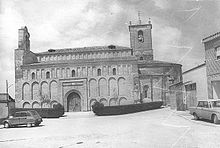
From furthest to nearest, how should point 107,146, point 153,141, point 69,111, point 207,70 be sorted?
point 69,111 → point 207,70 → point 153,141 → point 107,146

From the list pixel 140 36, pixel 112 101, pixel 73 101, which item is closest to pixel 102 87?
pixel 112 101

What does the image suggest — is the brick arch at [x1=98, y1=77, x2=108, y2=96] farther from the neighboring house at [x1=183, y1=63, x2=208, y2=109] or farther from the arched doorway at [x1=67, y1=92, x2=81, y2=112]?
the neighboring house at [x1=183, y1=63, x2=208, y2=109]

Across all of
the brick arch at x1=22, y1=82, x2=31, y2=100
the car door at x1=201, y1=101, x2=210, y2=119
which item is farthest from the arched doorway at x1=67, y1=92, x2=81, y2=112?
the car door at x1=201, y1=101, x2=210, y2=119

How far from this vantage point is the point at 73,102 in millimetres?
36781

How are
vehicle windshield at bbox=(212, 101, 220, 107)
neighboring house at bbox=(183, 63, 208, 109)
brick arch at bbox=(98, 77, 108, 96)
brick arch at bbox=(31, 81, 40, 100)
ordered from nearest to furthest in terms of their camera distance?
vehicle windshield at bbox=(212, 101, 220, 107)
neighboring house at bbox=(183, 63, 208, 109)
brick arch at bbox=(98, 77, 108, 96)
brick arch at bbox=(31, 81, 40, 100)

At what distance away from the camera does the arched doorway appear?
36.4 metres

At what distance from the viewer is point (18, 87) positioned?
37.2m

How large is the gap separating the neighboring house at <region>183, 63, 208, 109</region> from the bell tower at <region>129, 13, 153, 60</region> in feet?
89.2

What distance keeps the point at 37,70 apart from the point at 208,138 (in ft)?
108

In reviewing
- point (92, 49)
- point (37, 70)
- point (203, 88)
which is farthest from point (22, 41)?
point (203, 88)

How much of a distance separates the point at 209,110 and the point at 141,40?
1541 inches

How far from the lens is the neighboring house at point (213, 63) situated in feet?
57.1

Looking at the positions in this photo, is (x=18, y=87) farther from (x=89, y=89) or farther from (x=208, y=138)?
(x=208, y=138)

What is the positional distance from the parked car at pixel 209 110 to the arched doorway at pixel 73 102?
77.9ft
